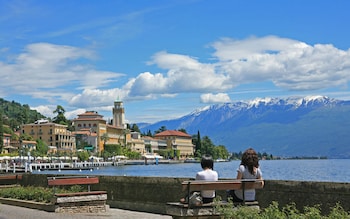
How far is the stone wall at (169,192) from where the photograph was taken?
37.1 feet

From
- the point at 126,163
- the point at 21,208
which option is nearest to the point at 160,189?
the point at 21,208

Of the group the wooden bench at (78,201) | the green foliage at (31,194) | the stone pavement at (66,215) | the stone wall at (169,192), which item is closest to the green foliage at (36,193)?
the green foliage at (31,194)

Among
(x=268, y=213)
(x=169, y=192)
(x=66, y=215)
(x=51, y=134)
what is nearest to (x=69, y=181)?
(x=66, y=215)

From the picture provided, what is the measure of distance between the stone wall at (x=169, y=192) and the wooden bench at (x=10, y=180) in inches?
24.4

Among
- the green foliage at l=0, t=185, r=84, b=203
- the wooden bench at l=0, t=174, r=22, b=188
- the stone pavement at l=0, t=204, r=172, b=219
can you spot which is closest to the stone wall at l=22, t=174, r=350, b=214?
the stone pavement at l=0, t=204, r=172, b=219

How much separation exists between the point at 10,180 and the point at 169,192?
11999 millimetres

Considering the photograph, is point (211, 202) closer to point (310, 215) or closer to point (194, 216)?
point (194, 216)

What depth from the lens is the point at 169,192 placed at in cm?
1602

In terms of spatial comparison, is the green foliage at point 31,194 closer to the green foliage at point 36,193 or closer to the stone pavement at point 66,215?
the green foliage at point 36,193

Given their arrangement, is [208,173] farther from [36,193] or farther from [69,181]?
[36,193]

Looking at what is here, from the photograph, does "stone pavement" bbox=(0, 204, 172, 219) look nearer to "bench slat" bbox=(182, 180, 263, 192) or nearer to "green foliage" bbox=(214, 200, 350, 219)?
"bench slat" bbox=(182, 180, 263, 192)

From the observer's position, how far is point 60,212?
16.5 m

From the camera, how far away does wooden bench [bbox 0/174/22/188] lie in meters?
25.1

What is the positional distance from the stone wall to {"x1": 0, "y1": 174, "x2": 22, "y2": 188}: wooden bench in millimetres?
620
